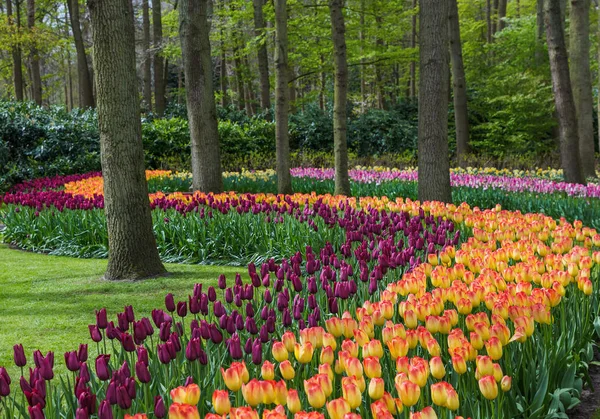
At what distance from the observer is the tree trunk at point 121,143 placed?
6.02m

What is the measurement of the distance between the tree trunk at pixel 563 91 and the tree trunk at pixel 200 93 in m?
5.71

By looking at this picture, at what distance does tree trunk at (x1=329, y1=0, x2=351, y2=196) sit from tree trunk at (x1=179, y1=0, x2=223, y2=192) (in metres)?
1.93

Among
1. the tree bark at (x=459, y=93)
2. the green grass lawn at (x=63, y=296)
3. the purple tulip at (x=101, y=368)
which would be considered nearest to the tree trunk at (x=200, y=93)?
the green grass lawn at (x=63, y=296)

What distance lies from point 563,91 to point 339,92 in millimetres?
3927

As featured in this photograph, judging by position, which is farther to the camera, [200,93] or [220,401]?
[200,93]

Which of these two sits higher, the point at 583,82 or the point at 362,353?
the point at 583,82

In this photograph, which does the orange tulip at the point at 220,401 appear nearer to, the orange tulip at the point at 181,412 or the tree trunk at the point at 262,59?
the orange tulip at the point at 181,412

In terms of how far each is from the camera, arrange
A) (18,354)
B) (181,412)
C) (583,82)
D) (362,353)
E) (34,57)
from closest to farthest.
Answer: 1. (181,412)
2. (18,354)
3. (362,353)
4. (583,82)
5. (34,57)

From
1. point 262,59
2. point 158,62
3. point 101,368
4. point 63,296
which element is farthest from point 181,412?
point 158,62

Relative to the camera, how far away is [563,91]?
10.8 metres

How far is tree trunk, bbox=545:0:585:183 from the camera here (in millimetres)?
10617

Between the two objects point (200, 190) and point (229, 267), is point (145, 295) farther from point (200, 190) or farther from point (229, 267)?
point (200, 190)

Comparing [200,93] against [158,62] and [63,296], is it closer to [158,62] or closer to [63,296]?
[63,296]

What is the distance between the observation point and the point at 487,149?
73.3ft
